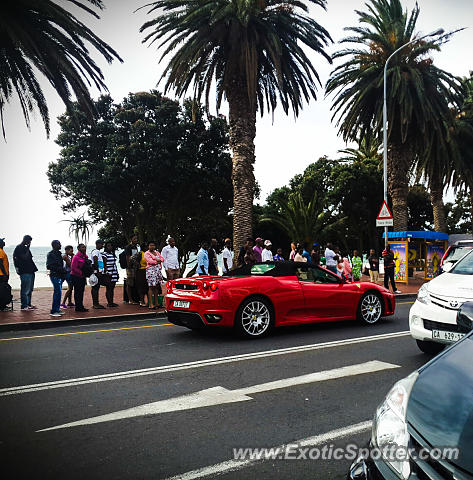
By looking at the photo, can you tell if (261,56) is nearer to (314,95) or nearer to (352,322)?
(314,95)

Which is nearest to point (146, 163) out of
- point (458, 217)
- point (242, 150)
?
point (242, 150)

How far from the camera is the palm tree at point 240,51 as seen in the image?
57.6ft

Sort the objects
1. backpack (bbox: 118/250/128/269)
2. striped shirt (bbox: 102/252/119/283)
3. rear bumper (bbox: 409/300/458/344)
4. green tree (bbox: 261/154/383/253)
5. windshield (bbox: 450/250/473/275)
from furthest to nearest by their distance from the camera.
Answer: green tree (bbox: 261/154/383/253) → backpack (bbox: 118/250/128/269) → striped shirt (bbox: 102/252/119/283) → windshield (bbox: 450/250/473/275) → rear bumper (bbox: 409/300/458/344)

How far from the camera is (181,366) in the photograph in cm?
632

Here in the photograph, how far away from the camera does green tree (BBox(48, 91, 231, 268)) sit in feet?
89.1

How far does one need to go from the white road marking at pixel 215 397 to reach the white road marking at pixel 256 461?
3.78ft

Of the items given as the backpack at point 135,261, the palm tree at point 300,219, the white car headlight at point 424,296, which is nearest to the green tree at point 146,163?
the palm tree at point 300,219

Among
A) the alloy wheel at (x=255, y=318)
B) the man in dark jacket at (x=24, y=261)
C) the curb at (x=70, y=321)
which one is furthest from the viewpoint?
the man in dark jacket at (x=24, y=261)

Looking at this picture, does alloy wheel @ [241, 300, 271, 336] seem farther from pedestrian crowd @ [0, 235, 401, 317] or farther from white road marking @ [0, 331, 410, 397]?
pedestrian crowd @ [0, 235, 401, 317]

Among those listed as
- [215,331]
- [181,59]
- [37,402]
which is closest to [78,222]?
[181,59]

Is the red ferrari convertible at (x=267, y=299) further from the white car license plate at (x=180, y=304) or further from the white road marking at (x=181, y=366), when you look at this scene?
the white road marking at (x=181, y=366)

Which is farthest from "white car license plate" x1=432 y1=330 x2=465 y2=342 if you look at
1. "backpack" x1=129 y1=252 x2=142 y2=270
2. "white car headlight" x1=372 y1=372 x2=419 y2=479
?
"backpack" x1=129 y1=252 x2=142 y2=270

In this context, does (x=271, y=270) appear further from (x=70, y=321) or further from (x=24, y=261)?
(x=24, y=261)

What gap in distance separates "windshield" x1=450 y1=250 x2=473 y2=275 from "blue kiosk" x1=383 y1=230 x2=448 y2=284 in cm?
1482
